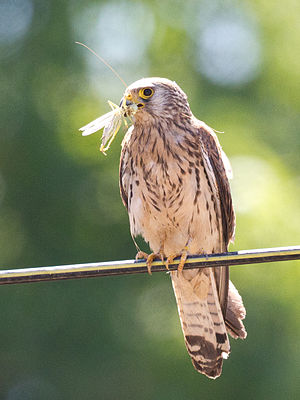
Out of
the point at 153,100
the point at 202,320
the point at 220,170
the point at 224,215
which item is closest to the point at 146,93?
the point at 153,100

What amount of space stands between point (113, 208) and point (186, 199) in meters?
3.17

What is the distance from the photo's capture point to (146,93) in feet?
14.3

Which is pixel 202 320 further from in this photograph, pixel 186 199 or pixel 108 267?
pixel 108 267

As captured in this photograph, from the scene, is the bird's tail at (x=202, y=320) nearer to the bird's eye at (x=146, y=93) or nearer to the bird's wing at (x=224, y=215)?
the bird's wing at (x=224, y=215)

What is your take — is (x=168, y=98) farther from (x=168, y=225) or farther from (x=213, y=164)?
(x=168, y=225)

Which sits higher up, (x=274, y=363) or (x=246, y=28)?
(x=246, y=28)

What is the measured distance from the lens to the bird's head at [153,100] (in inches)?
169

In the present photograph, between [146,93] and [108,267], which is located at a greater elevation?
[146,93]

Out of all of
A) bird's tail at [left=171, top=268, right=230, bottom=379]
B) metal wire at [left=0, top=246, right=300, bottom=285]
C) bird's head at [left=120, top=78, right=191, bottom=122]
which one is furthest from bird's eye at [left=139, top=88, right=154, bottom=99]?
metal wire at [left=0, top=246, right=300, bottom=285]

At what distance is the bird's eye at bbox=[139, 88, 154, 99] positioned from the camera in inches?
170

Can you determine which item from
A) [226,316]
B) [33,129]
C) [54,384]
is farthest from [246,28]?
[226,316]

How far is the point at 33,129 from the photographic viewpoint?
302 inches

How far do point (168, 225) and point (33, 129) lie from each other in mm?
3520

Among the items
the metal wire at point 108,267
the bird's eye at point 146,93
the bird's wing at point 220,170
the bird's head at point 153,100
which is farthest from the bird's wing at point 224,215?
the metal wire at point 108,267
